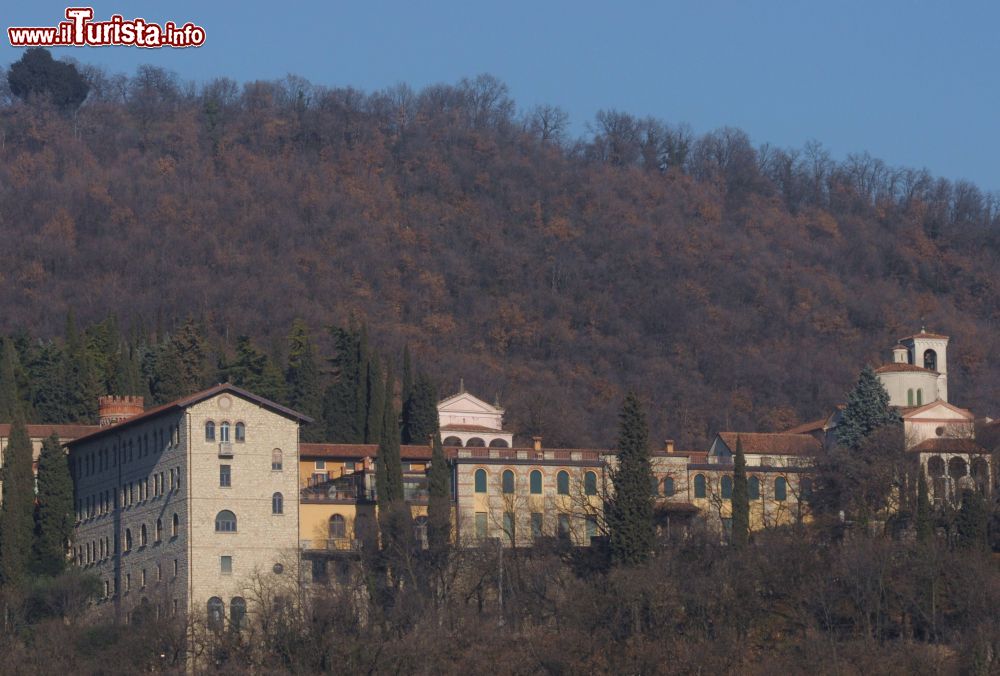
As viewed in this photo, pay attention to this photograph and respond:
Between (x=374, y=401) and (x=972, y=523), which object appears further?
(x=374, y=401)

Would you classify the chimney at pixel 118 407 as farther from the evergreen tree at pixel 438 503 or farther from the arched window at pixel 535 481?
the arched window at pixel 535 481

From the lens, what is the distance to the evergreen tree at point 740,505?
73188 mm

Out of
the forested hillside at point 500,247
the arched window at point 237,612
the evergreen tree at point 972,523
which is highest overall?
the forested hillside at point 500,247

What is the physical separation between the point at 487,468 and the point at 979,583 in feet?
67.0

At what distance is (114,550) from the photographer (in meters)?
78.0

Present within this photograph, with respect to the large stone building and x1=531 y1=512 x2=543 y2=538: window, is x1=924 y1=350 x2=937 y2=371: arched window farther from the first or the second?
the large stone building

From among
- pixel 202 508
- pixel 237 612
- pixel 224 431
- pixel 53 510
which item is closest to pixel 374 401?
pixel 224 431

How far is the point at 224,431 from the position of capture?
75812 millimetres

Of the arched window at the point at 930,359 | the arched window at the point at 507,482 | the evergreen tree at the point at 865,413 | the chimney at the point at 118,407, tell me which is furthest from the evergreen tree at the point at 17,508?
the arched window at the point at 930,359

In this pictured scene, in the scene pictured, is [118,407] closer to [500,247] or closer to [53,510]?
[53,510]

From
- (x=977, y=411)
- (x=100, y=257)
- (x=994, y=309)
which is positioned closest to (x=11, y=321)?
(x=100, y=257)

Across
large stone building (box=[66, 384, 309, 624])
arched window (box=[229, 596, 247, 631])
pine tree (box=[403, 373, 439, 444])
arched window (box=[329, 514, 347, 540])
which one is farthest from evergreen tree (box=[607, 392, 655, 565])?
pine tree (box=[403, 373, 439, 444])

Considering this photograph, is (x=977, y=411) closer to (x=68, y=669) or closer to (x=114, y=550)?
(x=114, y=550)

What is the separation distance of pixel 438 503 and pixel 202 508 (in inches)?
326
